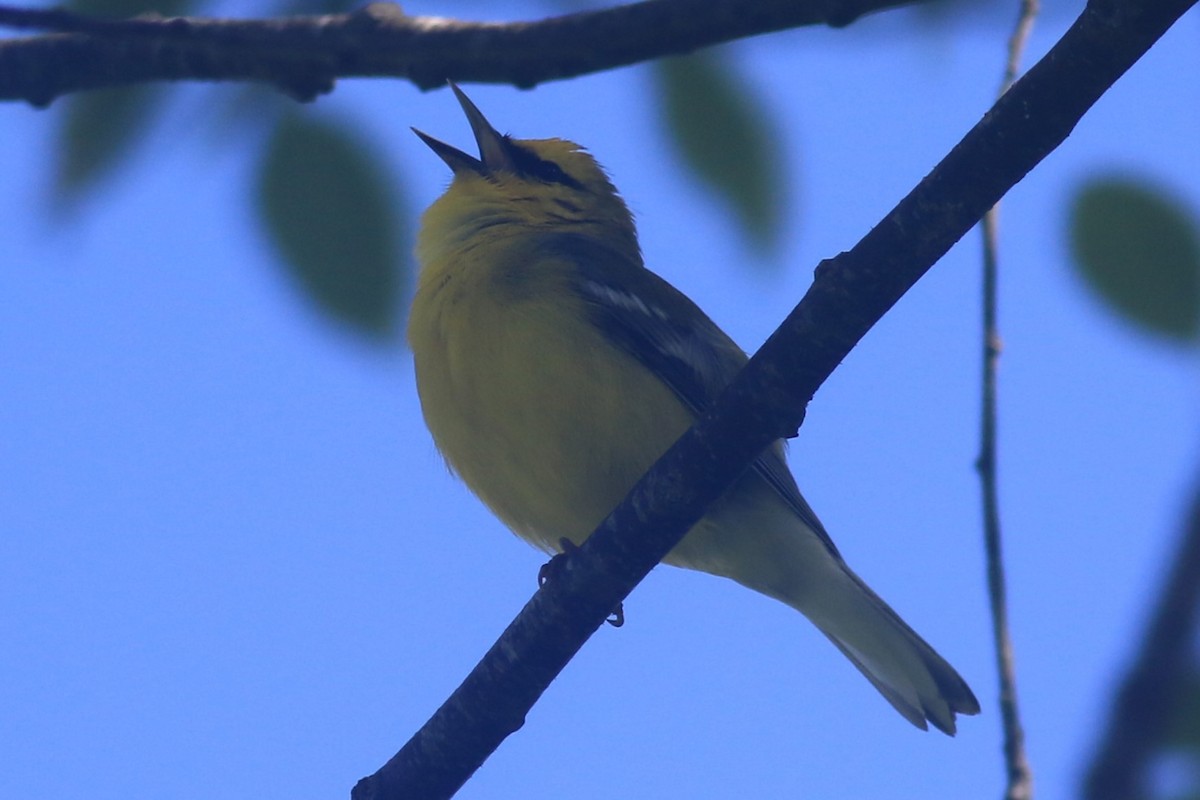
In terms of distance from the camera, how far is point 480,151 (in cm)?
676

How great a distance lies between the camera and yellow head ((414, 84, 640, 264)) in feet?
19.8

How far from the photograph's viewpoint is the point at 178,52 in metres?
3.92

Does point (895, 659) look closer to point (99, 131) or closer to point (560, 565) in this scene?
point (560, 565)

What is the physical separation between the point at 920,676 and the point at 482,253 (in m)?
2.47

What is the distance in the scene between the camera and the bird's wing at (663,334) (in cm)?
520

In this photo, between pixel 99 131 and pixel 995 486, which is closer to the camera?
pixel 99 131

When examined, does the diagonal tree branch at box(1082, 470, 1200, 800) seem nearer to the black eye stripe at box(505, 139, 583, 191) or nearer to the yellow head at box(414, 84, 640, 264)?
the yellow head at box(414, 84, 640, 264)

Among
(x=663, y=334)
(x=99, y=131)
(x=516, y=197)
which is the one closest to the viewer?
(x=99, y=131)

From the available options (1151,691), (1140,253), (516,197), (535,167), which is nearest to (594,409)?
(516,197)

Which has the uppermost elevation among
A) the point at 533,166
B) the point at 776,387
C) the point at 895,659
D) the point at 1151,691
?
the point at 533,166

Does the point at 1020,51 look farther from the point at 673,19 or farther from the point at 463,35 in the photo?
the point at 463,35

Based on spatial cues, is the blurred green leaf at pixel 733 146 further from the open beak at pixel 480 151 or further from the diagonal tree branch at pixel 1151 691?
the open beak at pixel 480 151

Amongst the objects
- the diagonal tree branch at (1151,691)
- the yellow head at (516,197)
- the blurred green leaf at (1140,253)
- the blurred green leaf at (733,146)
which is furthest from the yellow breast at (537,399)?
the diagonal tree branch at (1151,691)

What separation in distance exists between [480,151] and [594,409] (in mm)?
2339
